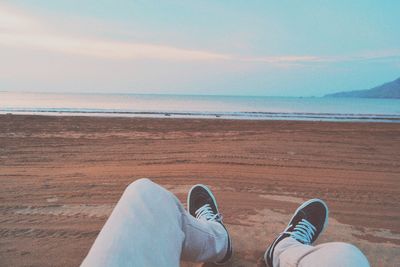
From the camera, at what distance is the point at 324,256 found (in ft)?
4.50

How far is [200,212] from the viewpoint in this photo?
2430 mm

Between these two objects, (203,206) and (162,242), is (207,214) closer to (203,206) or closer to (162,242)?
(203,206)

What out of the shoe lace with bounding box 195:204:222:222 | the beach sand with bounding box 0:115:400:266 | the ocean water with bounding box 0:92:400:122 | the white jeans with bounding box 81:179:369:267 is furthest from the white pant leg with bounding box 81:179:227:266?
the ocean water with bounding box 0:92:400:122

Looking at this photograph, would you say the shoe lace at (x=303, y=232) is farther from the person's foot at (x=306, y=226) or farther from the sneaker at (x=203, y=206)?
the sneaker at (x=203, y=206)

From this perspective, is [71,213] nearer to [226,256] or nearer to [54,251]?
[54,251]

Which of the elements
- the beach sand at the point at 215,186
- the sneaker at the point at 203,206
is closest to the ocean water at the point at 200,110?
the beach sand at the point at 215,186

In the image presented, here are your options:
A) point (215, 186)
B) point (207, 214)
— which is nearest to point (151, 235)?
point (207, 214)

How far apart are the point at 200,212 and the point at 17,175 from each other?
2.81 metres

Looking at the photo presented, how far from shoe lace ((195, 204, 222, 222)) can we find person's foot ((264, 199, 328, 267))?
16.2 inches

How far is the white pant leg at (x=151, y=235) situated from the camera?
1.19 metres

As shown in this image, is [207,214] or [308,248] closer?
[308,248]

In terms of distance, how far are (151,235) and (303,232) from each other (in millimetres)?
1148

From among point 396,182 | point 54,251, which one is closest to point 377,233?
point 396,182

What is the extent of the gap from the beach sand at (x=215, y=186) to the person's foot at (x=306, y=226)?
26 cm
